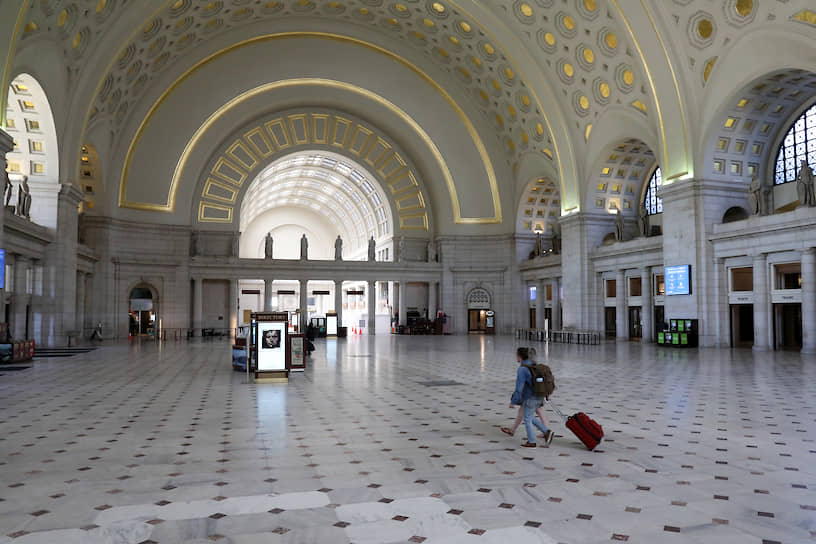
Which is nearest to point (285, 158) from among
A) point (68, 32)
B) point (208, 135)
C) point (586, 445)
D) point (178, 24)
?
point (208, 135)

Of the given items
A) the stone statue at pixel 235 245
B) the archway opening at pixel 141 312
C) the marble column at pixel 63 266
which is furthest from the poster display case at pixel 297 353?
the stone statue at pixel 235 245

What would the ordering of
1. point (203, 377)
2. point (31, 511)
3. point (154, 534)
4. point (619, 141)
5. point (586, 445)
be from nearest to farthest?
point (154, 534), point (31, 511), point (586, 445), point (203, 377), point (619, 141)

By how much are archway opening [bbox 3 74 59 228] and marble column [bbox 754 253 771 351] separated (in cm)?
3007

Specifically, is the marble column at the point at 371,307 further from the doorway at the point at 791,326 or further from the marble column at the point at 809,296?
the marble column at the point at 809,296

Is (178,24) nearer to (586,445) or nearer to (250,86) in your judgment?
(250,86)

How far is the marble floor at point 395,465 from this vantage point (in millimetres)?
5355

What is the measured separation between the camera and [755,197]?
26641 millimetres

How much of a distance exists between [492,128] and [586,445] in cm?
3738

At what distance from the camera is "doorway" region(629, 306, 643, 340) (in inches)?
1358

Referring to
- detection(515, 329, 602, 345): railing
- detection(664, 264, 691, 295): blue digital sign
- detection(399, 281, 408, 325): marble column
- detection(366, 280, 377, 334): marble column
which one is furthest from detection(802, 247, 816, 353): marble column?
detection(366, 280, 377, 334): marble column

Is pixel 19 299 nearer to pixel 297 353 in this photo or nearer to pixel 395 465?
pixel 297 353

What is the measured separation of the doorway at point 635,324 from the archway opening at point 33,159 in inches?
1165

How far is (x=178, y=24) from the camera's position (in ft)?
109

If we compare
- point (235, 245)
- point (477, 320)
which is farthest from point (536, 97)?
point (235, 245)
